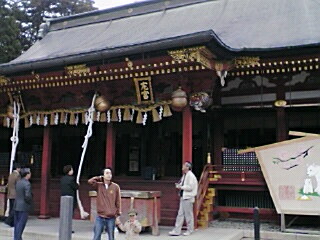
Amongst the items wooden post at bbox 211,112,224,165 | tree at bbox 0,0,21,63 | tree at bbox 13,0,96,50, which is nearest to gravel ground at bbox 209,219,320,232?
wooden post at bbox 211,112,224,165

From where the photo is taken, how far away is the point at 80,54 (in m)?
10.0

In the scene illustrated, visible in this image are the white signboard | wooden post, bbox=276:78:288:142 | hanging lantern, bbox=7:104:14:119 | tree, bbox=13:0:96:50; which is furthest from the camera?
tree, bbox=13:0:96:50

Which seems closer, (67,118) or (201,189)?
(201,189)

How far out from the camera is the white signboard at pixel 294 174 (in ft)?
29.7

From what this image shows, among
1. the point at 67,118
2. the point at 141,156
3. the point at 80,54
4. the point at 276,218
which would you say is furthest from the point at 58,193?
the point at 276,218

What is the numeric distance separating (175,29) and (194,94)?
4.44m

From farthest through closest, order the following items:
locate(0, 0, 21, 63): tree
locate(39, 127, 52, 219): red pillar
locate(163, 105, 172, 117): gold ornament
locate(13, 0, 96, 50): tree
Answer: locate(13, 0, 96, 50): tree → locate(0, 0, 21, 63): tree → locate(39, 127, 52, 219): red pillar → locate(163, 105, 172, 117): gold ornament

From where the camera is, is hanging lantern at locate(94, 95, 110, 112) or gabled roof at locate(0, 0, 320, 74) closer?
gabled roof at locate(0, 0, 320, 74)

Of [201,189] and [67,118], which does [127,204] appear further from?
[67,118]

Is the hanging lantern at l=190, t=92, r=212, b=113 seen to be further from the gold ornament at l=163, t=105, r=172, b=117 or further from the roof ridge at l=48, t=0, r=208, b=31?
the roof ridge at l=48, t=0, r=208, b=31

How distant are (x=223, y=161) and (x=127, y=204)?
10.2 ft

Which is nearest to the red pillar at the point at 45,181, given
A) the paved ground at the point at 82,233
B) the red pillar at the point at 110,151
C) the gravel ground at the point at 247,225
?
the paved ground at the point at 82,233

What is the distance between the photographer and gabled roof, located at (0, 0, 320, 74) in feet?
31.2

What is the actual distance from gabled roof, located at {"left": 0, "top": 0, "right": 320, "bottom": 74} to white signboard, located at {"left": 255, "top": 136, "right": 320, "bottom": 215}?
2.40 metres
